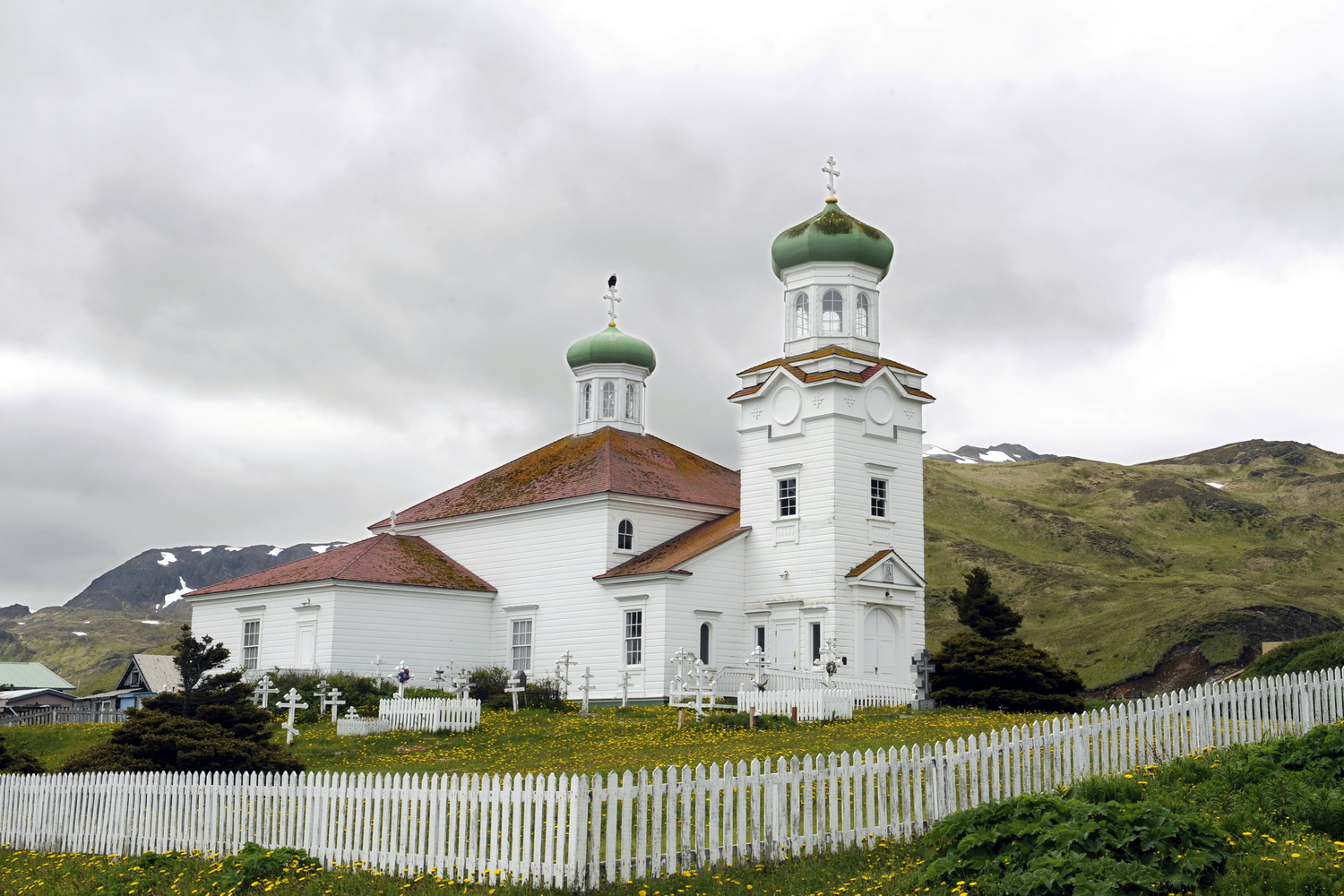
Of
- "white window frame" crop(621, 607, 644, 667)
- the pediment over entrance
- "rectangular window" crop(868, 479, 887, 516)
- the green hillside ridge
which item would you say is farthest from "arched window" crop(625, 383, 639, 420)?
the green hillside ridge

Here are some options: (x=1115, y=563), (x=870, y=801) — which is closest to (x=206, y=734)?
(x=870, y=801)

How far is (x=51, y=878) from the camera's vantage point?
1666 centimetres

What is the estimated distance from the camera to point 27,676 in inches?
3132

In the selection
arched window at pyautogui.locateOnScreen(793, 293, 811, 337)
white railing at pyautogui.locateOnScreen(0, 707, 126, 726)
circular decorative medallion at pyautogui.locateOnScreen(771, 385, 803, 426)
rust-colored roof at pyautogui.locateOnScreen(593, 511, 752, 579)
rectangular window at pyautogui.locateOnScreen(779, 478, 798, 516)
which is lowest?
white railing at pyautogui.locateOnScreen(0, 707, 126, 726)

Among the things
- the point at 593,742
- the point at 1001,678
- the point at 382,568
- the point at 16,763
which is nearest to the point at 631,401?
the point at 382,568

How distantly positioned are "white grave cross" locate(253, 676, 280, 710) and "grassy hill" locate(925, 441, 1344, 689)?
32.1 metres

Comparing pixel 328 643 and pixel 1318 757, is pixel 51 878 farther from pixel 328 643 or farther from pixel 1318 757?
pixel 328 643

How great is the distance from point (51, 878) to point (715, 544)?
23077 mm

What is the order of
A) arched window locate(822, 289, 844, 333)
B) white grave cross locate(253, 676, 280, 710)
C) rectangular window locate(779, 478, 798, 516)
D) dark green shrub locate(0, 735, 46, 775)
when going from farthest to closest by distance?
arched window locate(822, 289, 844, 333) < rectangular window locate(779, 478, 798, 516) < white grave cross locate(253, 676, 280, 710) < dark green shrub locate(0, 735, 46, 775)

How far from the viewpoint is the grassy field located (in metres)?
22.0

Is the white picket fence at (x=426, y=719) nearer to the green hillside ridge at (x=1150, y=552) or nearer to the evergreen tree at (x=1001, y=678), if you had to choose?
the evergreen tree at (x=1001, y=678)

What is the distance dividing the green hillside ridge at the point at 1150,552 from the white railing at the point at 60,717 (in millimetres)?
35683

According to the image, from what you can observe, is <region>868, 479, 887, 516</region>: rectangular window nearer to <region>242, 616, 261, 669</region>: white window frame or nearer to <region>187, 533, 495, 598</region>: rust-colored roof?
<region>187, 533, 495, 598</region>: rust-colored roof

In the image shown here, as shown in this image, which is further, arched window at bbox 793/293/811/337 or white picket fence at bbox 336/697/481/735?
arched window at bbox 793/293/811/337
